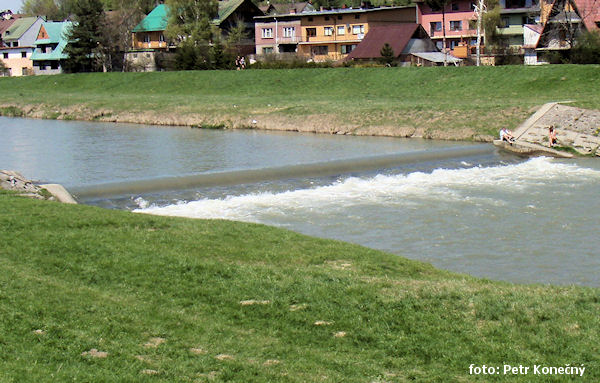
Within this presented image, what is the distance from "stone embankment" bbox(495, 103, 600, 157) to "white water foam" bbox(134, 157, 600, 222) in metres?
3.51

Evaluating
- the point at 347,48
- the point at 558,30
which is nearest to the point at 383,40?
the point at 347,48

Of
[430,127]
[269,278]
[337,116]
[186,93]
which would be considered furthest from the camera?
[186,93]

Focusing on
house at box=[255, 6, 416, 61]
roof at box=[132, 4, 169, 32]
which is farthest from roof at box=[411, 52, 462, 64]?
roof at box=[132, 4, 169, 32]

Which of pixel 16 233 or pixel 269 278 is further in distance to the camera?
pixel 16 233

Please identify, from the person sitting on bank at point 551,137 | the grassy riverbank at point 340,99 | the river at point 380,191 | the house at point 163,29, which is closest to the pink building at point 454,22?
the house at point 163,29

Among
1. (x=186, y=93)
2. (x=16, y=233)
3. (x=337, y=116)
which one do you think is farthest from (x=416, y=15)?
(x=16, y=233)

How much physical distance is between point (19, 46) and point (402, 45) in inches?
2702

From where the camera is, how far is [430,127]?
4225cm

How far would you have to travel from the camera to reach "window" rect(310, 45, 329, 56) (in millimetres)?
91812

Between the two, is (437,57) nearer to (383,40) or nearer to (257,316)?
(383,40)

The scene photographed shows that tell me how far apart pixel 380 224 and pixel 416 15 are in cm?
7298

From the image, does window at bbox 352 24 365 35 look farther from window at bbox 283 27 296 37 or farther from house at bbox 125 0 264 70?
house at bbox 125 0 264 70

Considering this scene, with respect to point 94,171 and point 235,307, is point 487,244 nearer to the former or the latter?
point 235,307

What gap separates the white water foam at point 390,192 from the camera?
2289 cm
